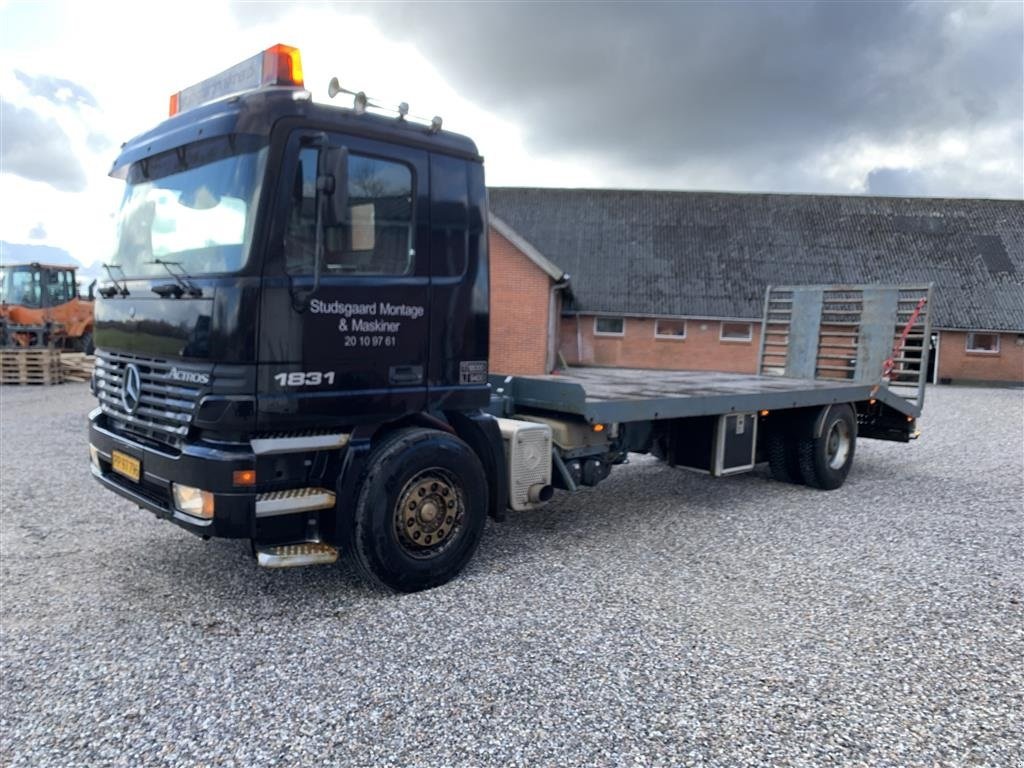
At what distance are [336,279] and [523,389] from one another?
2.25 m

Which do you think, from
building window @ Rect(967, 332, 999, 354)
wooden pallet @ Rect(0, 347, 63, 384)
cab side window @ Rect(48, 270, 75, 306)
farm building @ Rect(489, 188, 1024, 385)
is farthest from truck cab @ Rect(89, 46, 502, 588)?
building window @ Rect(967, 332, 999, 354)

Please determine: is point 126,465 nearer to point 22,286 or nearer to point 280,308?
point 280,308

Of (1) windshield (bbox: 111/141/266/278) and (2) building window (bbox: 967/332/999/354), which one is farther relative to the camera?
(2) building window (bbox: 967/332/999/354)

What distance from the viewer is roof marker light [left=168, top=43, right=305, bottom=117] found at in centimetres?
425

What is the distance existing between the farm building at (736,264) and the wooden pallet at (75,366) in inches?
433

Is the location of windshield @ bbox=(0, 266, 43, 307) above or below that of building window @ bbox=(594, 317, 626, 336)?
above

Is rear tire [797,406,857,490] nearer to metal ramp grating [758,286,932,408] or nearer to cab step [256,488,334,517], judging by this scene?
metal ramp grating [758,286,932,408]

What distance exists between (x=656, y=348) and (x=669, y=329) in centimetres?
83

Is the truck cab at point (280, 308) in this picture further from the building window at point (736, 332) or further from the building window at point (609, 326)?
the building window at point (736, 332)

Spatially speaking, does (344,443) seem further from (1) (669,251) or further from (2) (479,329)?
(1) (669,251)

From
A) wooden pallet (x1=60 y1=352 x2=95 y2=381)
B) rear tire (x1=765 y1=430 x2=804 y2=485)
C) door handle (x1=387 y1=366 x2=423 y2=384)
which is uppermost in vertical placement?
door handle (x1=387 y1=366 x2=423 y2=384)

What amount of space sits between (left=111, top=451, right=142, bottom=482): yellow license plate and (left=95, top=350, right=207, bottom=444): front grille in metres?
0.17

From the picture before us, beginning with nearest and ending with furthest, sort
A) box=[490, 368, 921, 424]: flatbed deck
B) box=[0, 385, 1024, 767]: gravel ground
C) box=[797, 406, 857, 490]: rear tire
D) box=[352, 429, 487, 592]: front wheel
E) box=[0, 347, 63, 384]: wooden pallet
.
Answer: box=[0, 385, 1024, 767]: gravel ground
box=[352, 429, 487, 592]: front wheel
box=[490, 368, 921, 424]: flatbed deck
box=[797, 406, 857, 490]: rear tire
box=[0, 347, 63, 384]: wooden pallet

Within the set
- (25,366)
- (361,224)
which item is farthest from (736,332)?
(361,224)
